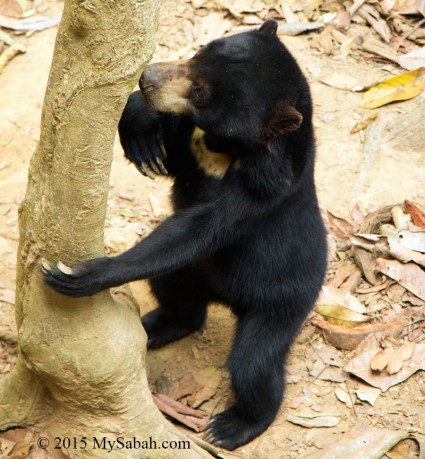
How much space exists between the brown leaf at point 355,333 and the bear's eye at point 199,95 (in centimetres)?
215

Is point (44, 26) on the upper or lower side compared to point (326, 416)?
upper

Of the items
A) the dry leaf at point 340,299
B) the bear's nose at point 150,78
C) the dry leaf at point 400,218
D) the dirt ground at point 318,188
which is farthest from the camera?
the dry leaf at point 400,218

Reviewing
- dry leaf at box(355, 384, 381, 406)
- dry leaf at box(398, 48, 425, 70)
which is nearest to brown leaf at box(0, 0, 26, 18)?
dry leaf at box(398, 48, 425, 70)

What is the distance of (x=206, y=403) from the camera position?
204 inches

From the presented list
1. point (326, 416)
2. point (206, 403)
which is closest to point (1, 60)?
point (206, 403)

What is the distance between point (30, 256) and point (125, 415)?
1072 millimetres

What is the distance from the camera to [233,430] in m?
4.82

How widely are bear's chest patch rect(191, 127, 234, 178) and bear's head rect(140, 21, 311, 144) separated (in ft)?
0.74

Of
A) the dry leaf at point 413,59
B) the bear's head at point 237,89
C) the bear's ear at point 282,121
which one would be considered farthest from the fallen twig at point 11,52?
the bear's ear at point 282,121

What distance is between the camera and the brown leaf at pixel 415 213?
6.03 m

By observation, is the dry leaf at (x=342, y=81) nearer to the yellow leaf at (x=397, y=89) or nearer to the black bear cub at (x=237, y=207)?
the yellow leaf at (x=397, y=89)

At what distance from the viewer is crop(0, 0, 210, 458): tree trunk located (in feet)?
9.32

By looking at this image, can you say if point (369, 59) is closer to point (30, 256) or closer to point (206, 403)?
point (206, 403)

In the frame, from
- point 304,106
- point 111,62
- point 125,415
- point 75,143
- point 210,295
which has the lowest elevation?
point 210,295
